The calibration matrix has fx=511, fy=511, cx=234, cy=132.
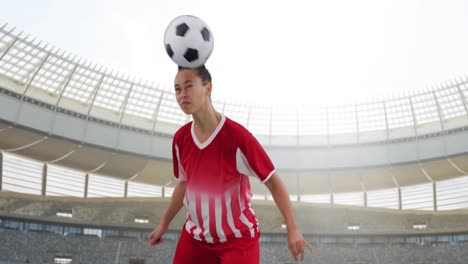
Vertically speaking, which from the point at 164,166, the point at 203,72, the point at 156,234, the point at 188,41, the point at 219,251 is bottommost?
the point at 219,251

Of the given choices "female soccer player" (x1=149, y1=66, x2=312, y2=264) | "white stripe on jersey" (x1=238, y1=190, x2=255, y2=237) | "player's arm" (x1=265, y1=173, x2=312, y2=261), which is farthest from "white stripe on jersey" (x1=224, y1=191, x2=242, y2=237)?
"player's arm" (x1=265, y1=173, x2=312, y2=261)

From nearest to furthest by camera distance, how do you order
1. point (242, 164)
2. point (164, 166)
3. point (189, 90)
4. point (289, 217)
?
point (189, 90) → point (289, 217) → point (242, 164) → point (164, 166)

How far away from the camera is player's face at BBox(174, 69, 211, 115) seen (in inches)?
166

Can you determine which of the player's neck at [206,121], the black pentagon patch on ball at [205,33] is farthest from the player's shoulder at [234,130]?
the black pentagon patch on ball at [205,33]

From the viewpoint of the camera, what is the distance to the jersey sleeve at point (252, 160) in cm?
437

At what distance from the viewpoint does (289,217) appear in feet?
14.3

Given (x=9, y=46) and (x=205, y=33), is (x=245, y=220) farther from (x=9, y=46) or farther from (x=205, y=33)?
(x=9, y=46)

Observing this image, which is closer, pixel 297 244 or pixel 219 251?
pixel 297 244

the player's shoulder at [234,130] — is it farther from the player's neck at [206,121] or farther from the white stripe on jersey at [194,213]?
the white stripe on jersey at [194,213]

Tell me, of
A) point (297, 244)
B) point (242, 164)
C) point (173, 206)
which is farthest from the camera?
point (173, 206)

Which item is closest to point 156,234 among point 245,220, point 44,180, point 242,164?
point 245,220

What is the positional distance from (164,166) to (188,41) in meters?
41.3

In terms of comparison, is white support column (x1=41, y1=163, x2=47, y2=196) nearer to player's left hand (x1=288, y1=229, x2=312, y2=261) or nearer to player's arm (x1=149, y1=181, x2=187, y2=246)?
player's arm (x1=149, y1=181, x2=187, y2=246)

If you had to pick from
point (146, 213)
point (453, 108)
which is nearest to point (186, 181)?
point (146, 213)
